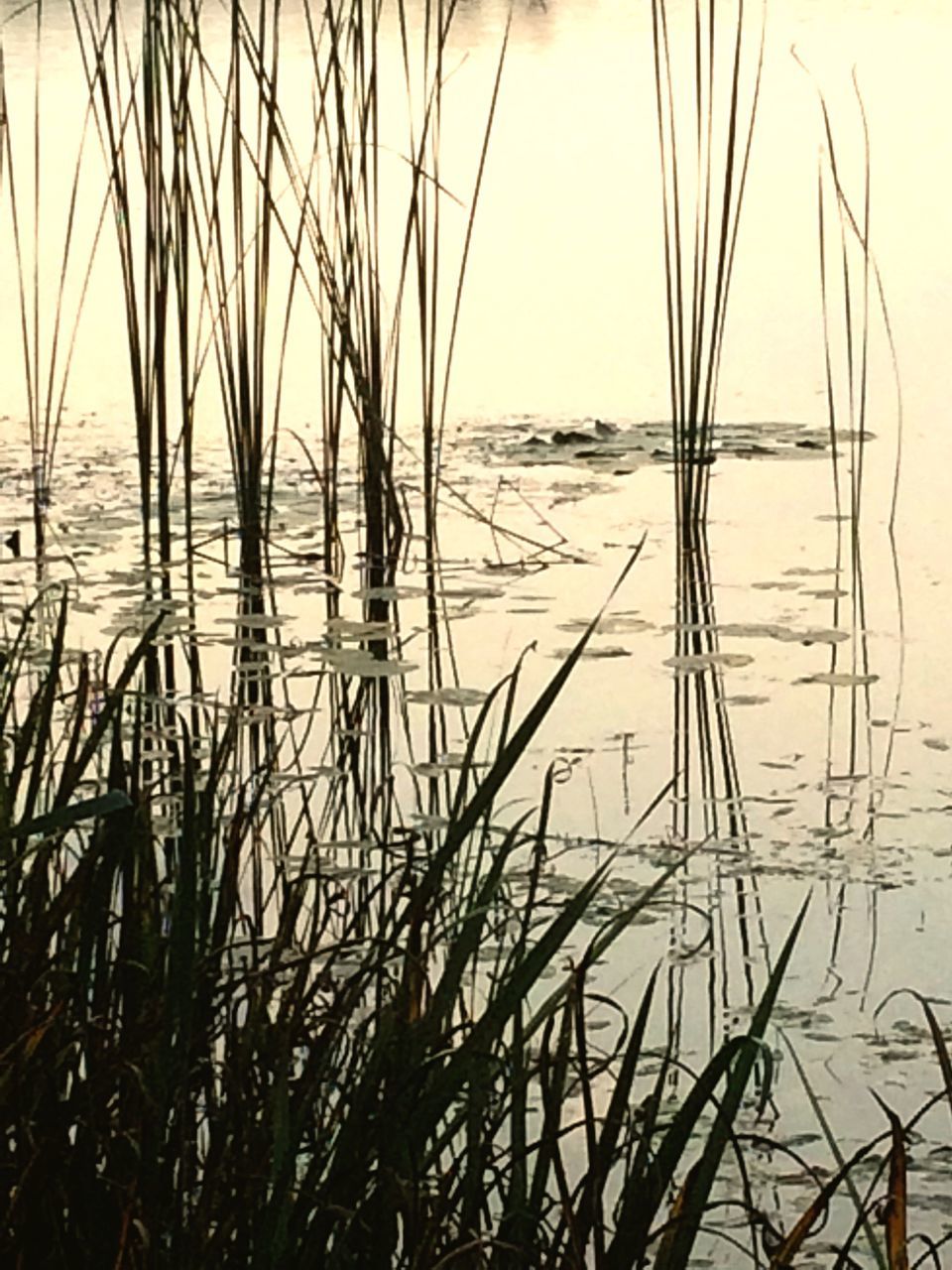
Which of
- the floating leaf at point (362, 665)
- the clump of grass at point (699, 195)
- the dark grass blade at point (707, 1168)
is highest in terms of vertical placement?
the clump of grass at point (699, 195)

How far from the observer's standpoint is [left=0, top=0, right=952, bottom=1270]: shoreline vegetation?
123cm

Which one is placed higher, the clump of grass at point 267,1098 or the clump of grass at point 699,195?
the clump of grass at point 699,195

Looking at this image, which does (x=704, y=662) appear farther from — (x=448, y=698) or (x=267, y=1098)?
(x=267, y=1098)

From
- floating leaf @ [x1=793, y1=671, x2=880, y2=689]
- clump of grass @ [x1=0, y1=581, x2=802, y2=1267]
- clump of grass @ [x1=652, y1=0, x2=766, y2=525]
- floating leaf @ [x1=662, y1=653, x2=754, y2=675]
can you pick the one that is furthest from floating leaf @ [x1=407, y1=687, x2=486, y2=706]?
clump of grass @ [x1=0, y1=581, x2=802, y2=1267]

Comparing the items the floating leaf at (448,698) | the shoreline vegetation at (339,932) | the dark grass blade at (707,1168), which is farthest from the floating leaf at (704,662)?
the dark grass blade at (707,1168)

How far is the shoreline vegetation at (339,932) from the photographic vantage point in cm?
123

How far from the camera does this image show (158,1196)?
121cm

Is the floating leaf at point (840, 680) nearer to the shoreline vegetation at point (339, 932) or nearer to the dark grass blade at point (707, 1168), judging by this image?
the shoreline vegetation at point (339, 932)

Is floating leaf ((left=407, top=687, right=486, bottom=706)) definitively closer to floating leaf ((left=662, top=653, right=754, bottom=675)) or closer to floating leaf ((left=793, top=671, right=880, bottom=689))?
floating leaf ((left=662, top=653, right=754, bottom=675))

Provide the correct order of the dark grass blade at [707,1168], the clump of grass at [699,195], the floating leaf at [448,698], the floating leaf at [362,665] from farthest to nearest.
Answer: the clump of grass at [699,195], the floating leaf at [362,665], the floating leaf at [448,698], the dark grass blade at [707,1168]

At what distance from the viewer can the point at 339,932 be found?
6.87 ft

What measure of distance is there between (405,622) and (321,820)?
32.7 inches

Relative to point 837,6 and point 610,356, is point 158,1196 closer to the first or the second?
point 610,356

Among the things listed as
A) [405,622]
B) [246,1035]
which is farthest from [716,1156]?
[405,622]
